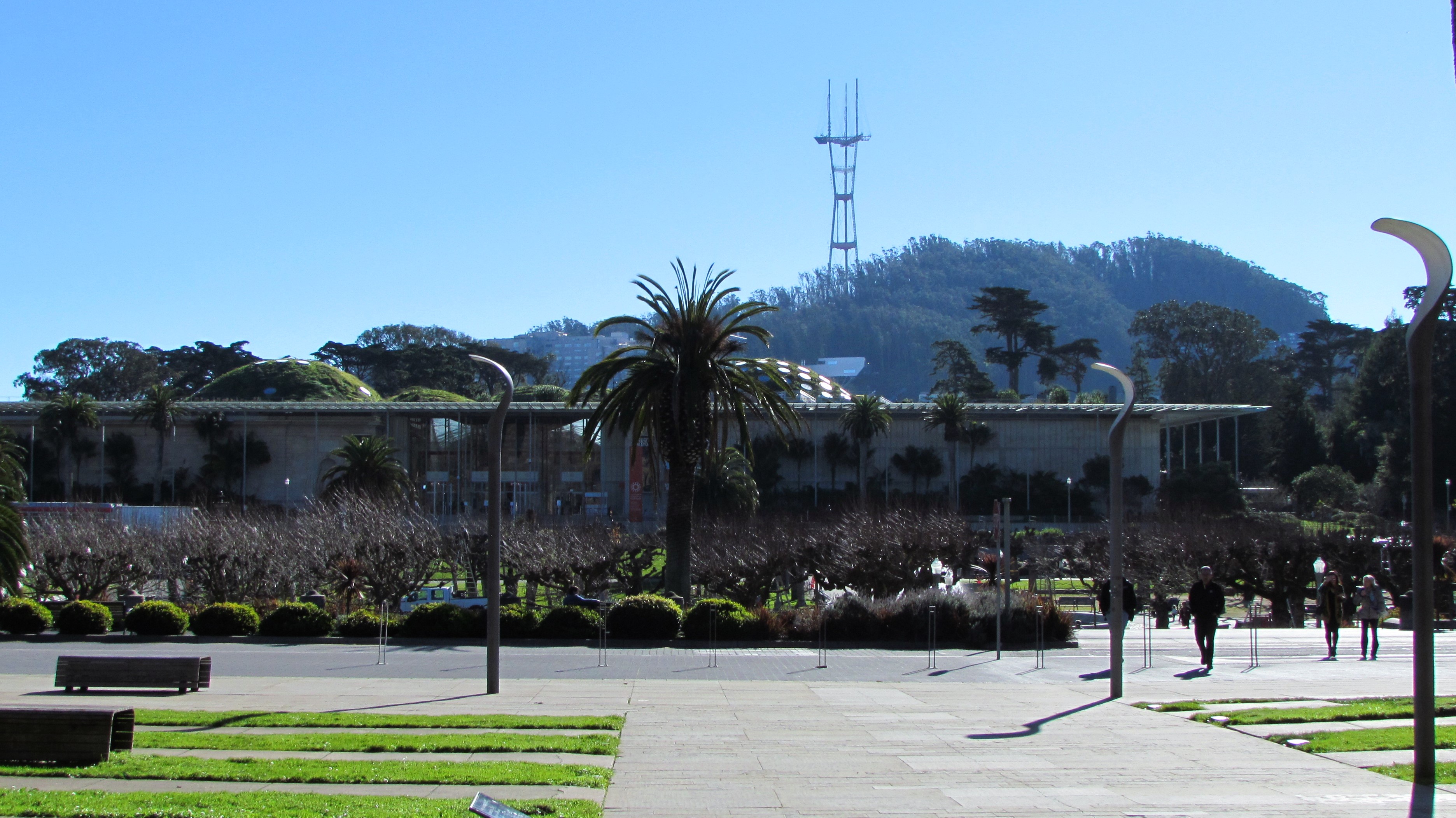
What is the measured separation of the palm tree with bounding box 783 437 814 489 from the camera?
271ft

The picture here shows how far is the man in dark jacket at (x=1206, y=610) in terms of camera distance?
65.1ft

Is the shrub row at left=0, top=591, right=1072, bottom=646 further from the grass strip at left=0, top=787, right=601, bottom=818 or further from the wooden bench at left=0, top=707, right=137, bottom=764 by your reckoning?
the grass strip at left=0, top=787, right=601, bottom=818

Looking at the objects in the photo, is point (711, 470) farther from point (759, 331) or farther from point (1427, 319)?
point (1427, 319)

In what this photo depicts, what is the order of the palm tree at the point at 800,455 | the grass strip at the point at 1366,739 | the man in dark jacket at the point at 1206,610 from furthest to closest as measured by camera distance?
the palm tree at the point at 800,455, the man in dark jacket at the point at 1206,610, the grass strip at the point at 1366,739

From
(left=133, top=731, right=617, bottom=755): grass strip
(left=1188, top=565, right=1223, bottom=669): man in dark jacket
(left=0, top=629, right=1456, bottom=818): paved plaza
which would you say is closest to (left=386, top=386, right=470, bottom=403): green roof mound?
(left=0, top=629, right=1456, bottom=818): paved plaza

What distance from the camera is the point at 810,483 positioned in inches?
3337

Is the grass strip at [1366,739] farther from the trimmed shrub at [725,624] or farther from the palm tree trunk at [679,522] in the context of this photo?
the palm tree trunk at [679,522]

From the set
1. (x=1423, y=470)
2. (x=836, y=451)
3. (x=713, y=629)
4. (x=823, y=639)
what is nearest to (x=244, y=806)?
(x=1423, y=470)

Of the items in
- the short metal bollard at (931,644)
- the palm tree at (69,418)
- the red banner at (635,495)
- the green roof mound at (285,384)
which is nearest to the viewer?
the short metal bollard at (931,644)

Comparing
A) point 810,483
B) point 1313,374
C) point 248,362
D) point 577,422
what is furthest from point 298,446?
point 1313,374

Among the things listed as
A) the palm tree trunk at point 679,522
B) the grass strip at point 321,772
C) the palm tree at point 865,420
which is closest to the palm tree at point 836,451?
the palm tree at point 865,420

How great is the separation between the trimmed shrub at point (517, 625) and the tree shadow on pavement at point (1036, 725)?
1296cm

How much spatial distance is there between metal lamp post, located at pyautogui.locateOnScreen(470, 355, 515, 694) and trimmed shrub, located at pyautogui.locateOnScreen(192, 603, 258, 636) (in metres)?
10.2

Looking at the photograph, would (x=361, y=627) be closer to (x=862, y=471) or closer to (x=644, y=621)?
(x=644, y=621)
